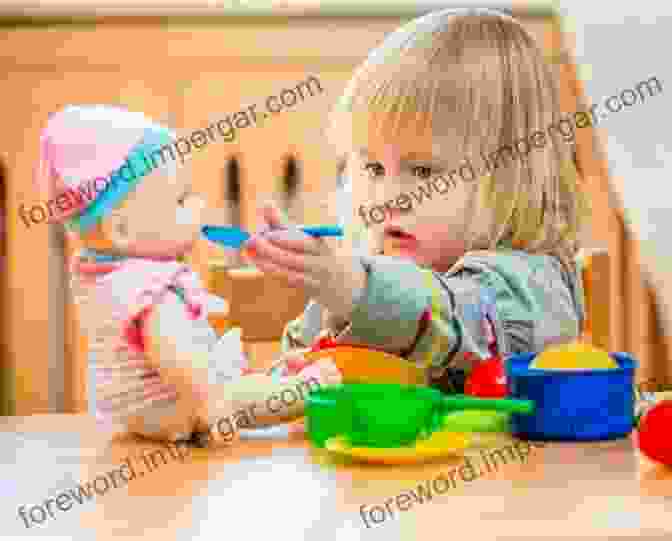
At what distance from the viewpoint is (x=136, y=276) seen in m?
0.73

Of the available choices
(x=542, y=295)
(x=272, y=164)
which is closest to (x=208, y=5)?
(x=272, y=164)

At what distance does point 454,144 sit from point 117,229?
13.0 inches

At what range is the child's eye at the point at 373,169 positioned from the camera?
3.17 feet

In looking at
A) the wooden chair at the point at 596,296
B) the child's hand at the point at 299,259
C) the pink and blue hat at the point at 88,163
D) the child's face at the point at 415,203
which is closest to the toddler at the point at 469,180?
the child's face at the point at 415,203

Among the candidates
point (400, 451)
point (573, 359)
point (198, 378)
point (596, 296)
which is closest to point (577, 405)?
point (573, 359)

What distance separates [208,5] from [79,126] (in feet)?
6.40

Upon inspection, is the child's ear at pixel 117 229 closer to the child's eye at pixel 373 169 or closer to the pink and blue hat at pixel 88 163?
the pink and blue hat at pixel 88 163

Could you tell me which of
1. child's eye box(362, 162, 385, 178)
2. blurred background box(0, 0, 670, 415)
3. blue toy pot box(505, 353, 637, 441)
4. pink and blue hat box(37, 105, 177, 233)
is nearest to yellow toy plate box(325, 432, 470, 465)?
blue toy pot box(505, 353, 637, 441)

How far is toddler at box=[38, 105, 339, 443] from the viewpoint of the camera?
0.73 metres

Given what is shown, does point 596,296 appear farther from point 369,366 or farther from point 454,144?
point 369,366

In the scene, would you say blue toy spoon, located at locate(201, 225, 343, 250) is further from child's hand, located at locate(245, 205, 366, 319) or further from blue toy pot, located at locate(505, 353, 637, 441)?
blue toy pot, located at locate(505, 353, 637, 441)

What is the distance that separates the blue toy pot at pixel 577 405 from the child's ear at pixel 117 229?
0.28m

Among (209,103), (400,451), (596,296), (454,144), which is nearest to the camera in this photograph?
(400,451)

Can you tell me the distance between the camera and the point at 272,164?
2.68 metres
